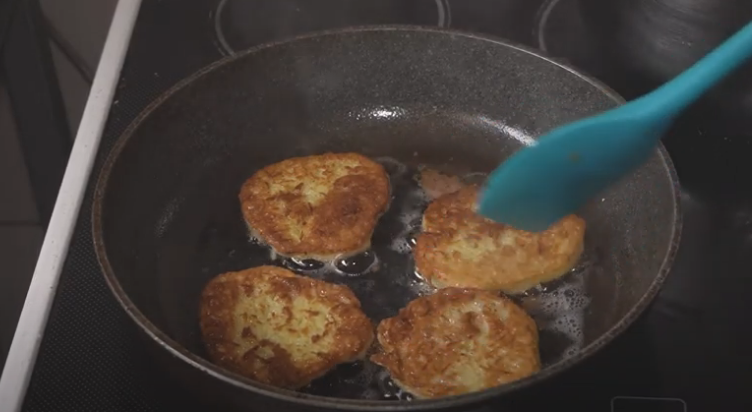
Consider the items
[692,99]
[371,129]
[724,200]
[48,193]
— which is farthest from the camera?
[48,193]

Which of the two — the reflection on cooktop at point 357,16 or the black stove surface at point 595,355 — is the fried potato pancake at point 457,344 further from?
the reflection on cooktop at point 357,16

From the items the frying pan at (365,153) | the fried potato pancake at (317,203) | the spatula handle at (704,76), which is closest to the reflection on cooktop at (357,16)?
the frying pan at (365,153)

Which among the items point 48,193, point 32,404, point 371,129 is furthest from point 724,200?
point 48,193

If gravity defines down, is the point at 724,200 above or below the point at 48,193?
above

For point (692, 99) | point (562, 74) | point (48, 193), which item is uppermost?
point (692, 99)

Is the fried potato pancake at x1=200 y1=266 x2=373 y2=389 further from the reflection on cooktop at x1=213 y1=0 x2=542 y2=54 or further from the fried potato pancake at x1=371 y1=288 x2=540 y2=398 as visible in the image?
the reflection on cooktop at x1=213 y1=0 x2=542 y2=54

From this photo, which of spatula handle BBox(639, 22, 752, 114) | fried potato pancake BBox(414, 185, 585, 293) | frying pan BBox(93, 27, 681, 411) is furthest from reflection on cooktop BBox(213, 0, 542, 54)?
spatula handle BBox(639, 22, 752, 114)

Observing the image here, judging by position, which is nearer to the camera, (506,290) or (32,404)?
(32,404)

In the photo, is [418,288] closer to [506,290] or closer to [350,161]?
[506,290]

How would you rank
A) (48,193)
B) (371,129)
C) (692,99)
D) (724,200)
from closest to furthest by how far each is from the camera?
(692,99)
(724,200)
(371,129)
(48,193)
